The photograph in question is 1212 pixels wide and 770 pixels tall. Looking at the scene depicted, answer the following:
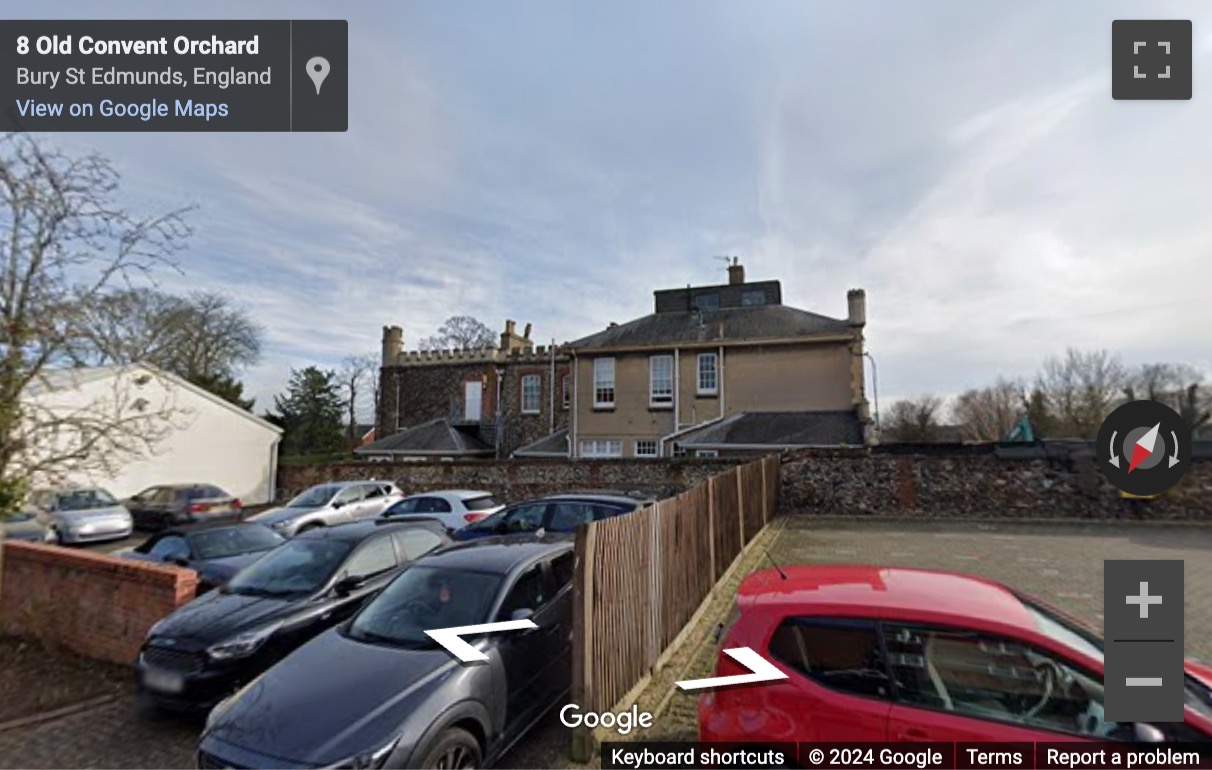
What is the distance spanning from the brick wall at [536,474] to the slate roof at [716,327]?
26.8 ft

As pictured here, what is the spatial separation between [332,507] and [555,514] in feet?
28.5

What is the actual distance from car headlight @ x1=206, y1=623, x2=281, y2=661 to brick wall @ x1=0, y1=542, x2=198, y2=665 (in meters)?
1.36

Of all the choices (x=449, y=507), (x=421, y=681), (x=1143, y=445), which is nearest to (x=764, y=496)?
(x=449, y=507)

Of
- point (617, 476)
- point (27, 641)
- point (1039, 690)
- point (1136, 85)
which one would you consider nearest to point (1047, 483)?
point (617, 476)

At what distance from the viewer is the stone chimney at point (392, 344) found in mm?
39375

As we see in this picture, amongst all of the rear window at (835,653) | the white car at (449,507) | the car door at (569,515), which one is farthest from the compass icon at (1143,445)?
the white car at (449,507)

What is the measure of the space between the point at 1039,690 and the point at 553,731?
10.7ft

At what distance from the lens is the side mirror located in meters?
5.61

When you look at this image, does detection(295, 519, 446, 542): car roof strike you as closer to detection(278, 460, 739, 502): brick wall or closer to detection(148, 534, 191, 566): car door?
detection(148, 534, 191, 566): car door

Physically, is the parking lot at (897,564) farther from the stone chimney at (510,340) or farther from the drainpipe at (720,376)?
the stone chimney at (510,340)

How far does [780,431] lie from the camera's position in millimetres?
20359

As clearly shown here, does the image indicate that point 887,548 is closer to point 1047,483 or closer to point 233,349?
point 1047,483

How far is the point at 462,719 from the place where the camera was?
3.41 meters

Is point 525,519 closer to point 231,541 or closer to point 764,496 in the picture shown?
point 231,541
